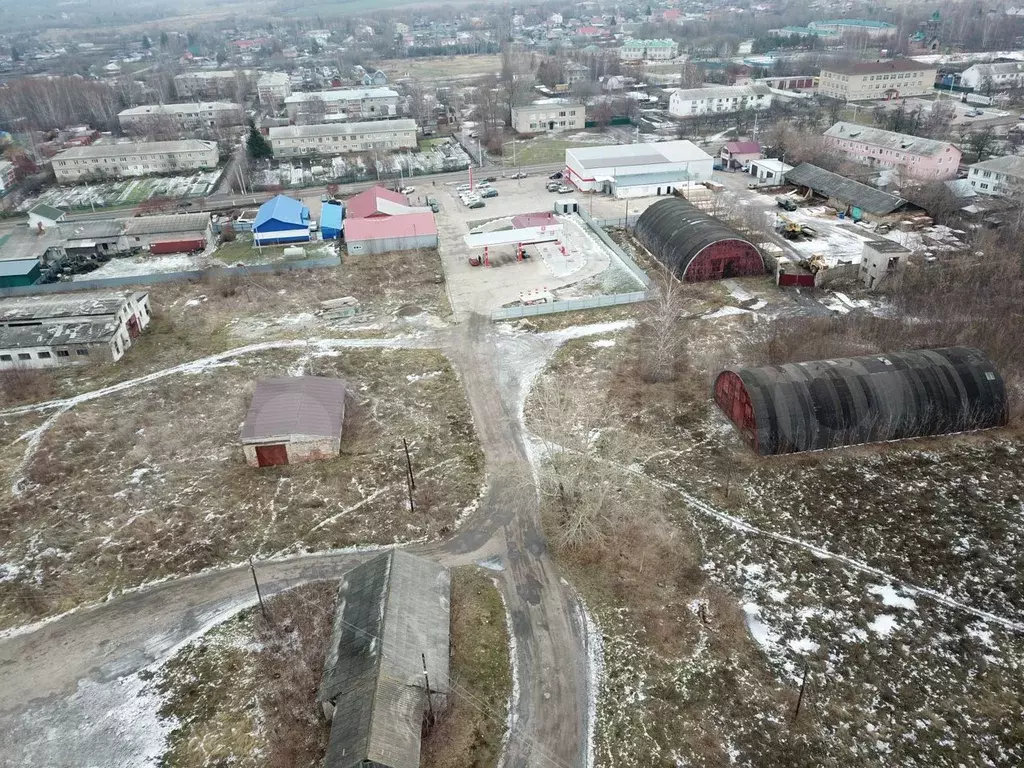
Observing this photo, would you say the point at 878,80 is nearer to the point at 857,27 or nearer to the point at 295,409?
the point at 857,27

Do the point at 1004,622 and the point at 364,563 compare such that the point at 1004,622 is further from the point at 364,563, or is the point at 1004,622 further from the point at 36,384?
the point at 36,384

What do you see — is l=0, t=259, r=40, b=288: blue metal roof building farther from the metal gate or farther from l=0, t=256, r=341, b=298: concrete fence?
the metal gate

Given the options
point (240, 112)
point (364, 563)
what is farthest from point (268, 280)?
point (240, 112)

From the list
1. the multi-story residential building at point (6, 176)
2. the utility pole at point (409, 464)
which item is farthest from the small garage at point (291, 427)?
the multi-story residential building at point (6, 176)

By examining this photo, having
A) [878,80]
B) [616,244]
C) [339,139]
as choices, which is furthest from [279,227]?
[878,80]

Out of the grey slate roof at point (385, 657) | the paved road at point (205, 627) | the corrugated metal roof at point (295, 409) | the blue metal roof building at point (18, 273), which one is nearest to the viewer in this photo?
the grey slate roof at point (385, 657)

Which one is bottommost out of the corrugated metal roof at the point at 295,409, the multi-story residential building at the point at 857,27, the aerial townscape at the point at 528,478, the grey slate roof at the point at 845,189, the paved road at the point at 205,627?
the paved road at the point at 205,627

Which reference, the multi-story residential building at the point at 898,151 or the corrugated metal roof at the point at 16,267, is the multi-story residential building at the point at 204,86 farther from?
the multi-story residential building at the point at 898,151
